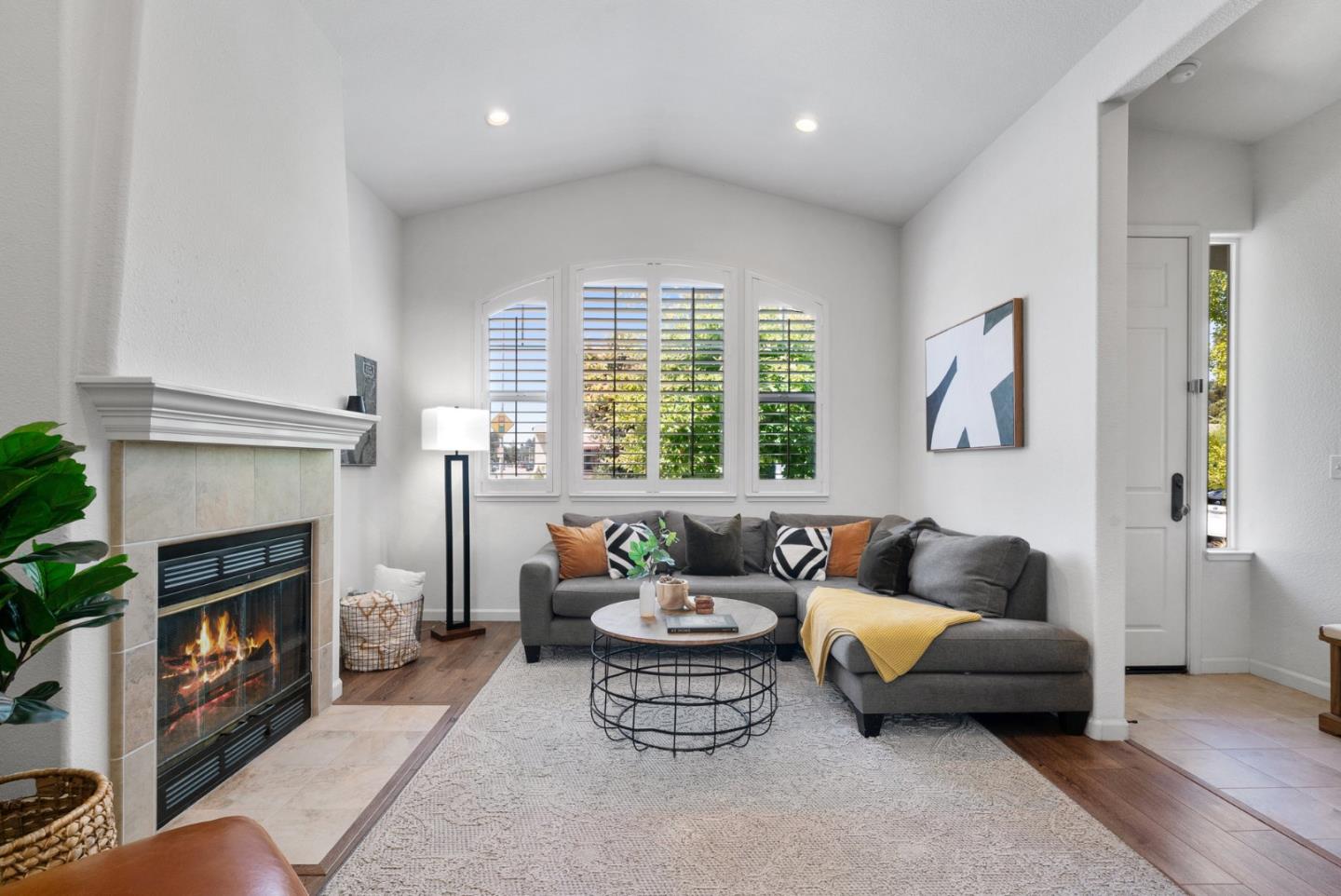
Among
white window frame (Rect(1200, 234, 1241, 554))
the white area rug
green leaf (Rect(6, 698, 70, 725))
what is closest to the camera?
green leaf (Rect(6, 698, 70, 725))

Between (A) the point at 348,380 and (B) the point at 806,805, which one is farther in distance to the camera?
(A) the point at 348,380

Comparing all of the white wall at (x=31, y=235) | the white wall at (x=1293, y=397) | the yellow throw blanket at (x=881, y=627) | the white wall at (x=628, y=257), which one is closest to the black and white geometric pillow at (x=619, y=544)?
the white wall at (x=628, y=257)

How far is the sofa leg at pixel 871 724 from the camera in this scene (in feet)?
9.30

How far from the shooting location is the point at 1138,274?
141 inches

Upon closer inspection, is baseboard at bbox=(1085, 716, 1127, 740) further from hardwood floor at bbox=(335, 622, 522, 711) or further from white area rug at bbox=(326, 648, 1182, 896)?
hardwood floor at bbox=(335, 622, 522, 711)

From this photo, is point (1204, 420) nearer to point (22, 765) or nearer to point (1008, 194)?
point (1008, 194)

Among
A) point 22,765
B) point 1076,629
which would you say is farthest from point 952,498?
point 22,765

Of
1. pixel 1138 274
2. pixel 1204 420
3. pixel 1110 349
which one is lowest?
pixel 1204 420

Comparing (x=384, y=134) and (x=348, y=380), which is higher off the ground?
(x=384, y=134)

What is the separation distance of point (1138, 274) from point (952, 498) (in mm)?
1503

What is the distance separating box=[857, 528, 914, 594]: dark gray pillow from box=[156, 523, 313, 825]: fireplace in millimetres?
2747

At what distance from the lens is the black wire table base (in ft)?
9.09

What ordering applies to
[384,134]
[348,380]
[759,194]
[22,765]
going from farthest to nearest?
[759,194] < [384,134] < [348,380] < [22,765]

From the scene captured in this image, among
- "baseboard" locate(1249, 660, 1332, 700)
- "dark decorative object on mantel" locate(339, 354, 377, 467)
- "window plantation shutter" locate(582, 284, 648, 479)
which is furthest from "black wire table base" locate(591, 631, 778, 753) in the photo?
"baseboard" locate(1249, 660, 1332, 700)
